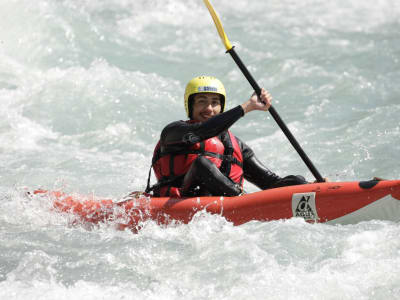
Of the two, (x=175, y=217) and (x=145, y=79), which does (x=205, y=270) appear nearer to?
(x=175, y=217)

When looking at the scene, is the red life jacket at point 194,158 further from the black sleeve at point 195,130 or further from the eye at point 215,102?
the eye at point 215,102

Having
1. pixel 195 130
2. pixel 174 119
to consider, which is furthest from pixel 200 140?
pixel 174 119

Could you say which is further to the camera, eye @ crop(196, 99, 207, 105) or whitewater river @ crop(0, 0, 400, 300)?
eye @ crop(196, 99, 207, 105)

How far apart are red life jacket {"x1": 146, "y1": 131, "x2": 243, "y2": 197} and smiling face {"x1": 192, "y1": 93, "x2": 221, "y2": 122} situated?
201 millimetres

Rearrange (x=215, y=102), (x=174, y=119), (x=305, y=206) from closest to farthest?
(x=305, y=206) → (x=215, y=102) → (x=174, y=119)

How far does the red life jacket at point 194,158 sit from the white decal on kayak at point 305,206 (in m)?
0.74

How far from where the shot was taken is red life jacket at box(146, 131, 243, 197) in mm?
4469

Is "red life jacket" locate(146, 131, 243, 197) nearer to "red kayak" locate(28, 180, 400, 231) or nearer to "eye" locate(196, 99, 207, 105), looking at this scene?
"red kayak" locate(28, 180, 400, 231)

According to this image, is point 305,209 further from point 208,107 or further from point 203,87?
point 203,87

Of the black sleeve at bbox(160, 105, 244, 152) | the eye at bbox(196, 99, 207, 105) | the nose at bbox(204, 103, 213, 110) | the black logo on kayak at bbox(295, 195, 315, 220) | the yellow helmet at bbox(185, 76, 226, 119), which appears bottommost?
the black logo on kayak at bbox(295, 195, 315, 220)

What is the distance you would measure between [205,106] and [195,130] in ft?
1.44

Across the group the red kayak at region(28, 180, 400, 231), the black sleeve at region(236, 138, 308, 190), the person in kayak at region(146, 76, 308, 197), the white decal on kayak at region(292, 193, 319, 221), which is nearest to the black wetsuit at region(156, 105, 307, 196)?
the person in kayak at region(146, 76, 308, 197)

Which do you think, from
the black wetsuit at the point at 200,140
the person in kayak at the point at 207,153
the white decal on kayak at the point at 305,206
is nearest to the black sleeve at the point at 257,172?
the person in kayak at the point at 207,153

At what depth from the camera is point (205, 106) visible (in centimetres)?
465
